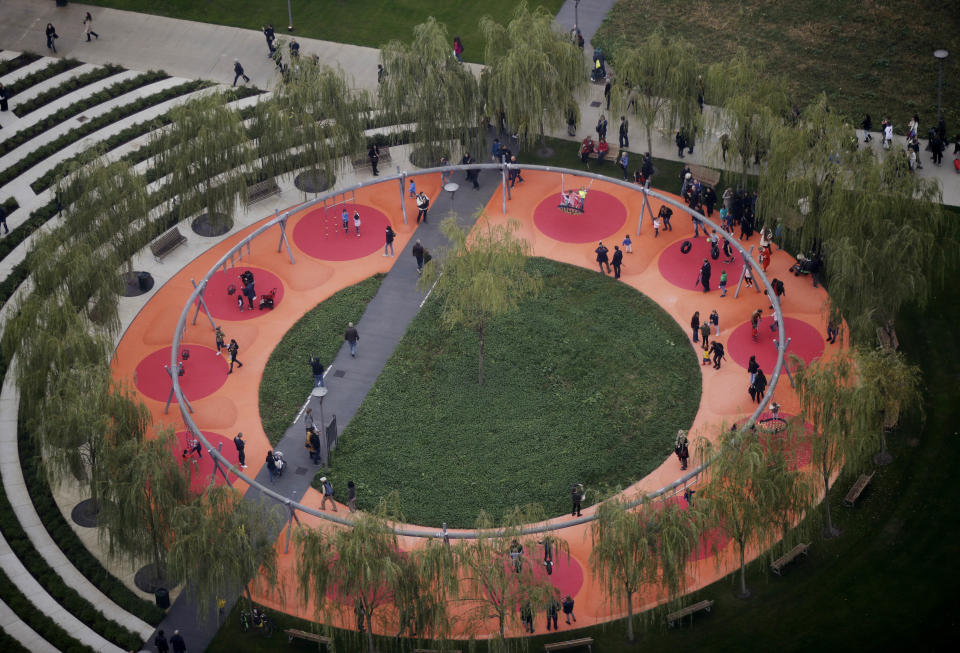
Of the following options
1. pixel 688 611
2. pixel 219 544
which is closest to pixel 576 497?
pixel 688 611

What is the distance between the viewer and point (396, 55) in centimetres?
7125

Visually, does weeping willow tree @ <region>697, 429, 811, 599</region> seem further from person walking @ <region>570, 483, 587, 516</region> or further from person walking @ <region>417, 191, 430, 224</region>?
person walking @ <region>417, 191, 430, 224</region>

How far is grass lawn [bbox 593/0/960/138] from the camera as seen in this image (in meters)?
78.5

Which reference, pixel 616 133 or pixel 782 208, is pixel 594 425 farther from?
pixel 616 133

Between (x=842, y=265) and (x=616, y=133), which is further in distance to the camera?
(x=616, y=133)

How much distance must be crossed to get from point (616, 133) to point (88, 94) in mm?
32581

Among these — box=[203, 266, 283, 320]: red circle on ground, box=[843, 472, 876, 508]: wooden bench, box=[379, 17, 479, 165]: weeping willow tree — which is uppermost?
box=[379, 17, 479, 165]: weeping willow tree

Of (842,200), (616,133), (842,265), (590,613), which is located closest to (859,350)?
(842,265)

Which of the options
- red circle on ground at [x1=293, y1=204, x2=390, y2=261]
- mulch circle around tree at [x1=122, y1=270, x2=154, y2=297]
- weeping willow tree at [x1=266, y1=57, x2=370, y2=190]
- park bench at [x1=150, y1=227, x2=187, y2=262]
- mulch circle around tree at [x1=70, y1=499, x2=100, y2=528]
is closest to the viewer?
mulch circle around tree at [x1=70, y1=499, x2=100, y2=528]

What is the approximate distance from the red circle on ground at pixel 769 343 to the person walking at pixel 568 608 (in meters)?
16.7

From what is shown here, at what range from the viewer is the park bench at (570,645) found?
4981cm

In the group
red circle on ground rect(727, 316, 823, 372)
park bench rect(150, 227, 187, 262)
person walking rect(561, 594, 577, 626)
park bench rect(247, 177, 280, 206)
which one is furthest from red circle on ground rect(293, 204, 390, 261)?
person walking rect(561, 594, 577, 626)

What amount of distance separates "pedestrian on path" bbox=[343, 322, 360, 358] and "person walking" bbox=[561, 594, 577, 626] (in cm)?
1783

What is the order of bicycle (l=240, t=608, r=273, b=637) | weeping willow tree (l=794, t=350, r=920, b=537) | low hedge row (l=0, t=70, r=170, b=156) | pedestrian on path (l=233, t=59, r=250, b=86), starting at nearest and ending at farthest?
1. weeping willow tree (l=794, t=350, r=920, b=537)
2. bicycle (l=240, t=608, r=273, b=637)
3. low hedge row (l=0, t=70, r=170, b=156)
4. pedestrian on path (l=233, t=59, r=250, b=86)
